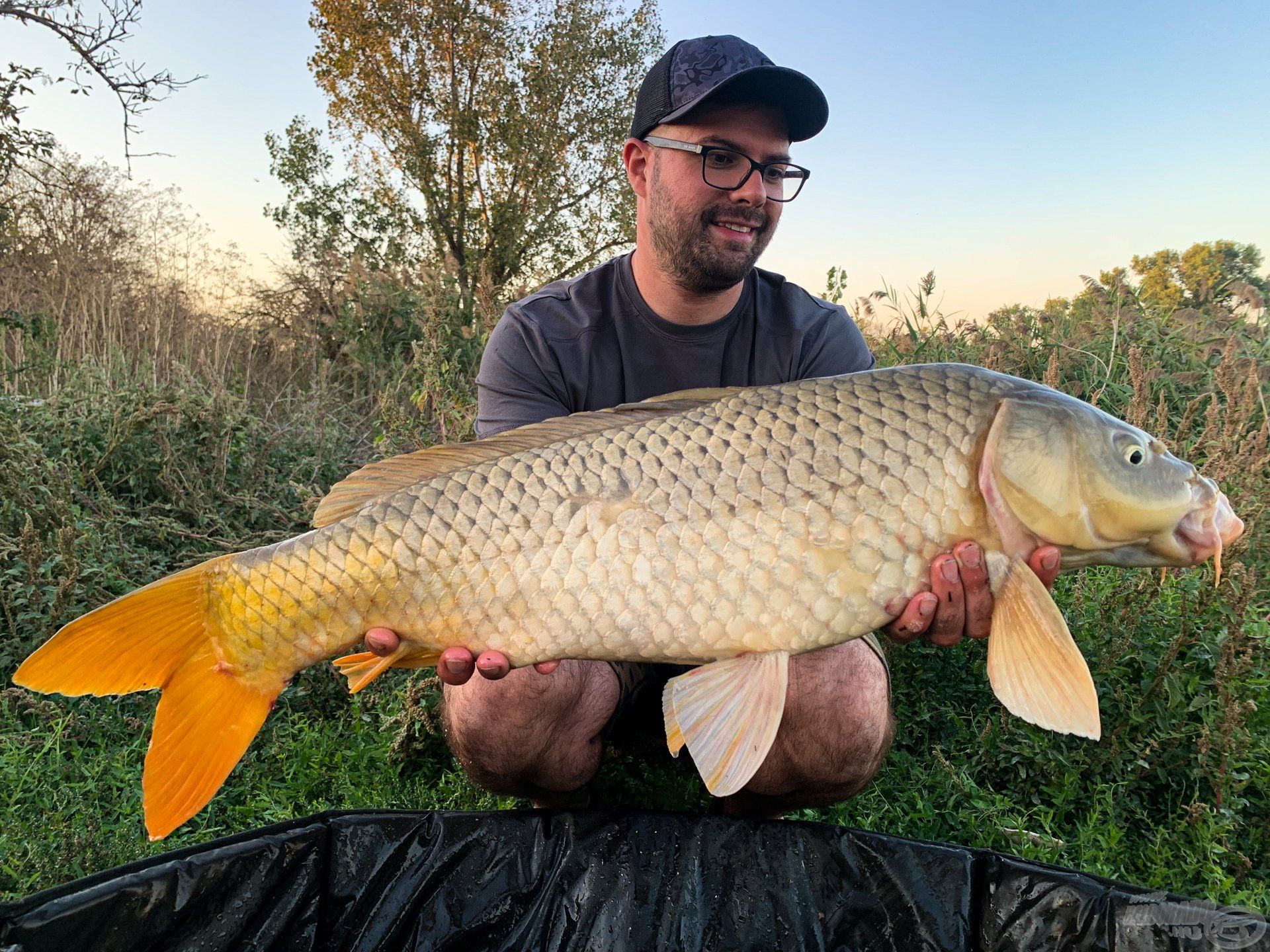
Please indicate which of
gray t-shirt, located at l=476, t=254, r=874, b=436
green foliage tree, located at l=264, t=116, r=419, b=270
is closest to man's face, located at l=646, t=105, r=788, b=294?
gray t-shirt, located at l=476, t=254, r=874, b=436

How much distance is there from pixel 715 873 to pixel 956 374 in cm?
85

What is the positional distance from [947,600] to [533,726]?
2.60ft

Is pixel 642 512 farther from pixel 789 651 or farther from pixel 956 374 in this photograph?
pixel 956 374

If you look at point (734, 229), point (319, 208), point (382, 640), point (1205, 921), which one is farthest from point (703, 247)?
point (319, 208)

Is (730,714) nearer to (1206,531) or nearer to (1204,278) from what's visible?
(1206,531)

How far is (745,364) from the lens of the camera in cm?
190

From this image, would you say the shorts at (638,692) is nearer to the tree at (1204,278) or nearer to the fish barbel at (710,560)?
the fish barbel at (710,560)

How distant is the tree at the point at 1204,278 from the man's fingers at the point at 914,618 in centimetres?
281

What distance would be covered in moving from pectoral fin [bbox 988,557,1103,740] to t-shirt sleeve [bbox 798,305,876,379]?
822 millimetres

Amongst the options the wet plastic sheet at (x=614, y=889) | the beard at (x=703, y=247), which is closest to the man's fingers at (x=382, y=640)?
the wet plastic sheet at (x=614, y=889)

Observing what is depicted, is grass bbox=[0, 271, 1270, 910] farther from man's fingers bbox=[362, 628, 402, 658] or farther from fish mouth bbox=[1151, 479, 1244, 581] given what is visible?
man's fingers bbox=[362, 628, 402, 658]

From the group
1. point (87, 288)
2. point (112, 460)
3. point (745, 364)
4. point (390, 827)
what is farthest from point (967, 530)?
point (87, 288)

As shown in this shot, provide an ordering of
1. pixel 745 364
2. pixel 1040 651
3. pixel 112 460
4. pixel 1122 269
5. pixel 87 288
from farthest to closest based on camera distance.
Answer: pixel 87 288, pixel 1122 269, pixel 112 460, pixel 745 364, pixel 1040 651

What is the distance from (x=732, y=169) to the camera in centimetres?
184
